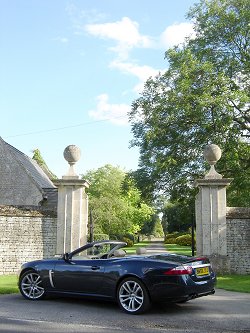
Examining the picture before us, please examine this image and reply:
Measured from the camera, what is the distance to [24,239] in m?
13.9

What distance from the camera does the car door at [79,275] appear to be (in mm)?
7738

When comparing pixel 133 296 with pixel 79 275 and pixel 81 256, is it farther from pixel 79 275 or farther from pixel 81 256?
pixel 81 256

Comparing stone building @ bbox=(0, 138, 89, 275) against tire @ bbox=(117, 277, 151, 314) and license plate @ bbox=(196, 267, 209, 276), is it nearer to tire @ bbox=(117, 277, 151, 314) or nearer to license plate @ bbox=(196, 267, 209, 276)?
tire @ bbox=(117, 277, 151, 314)

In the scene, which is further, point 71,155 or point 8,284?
point 71,155

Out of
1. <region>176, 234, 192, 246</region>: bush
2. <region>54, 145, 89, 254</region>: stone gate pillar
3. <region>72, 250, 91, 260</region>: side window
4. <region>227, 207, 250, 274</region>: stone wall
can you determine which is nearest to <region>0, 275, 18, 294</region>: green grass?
<region>54, 145, 89, 254</region>: stone gate pillar

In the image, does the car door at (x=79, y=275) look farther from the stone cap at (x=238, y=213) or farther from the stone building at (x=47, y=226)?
the stone cap at (x=238, y=213)

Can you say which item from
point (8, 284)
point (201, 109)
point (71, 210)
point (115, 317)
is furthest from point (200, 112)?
point (115, 317)

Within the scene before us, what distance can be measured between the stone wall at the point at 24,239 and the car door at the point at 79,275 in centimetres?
579

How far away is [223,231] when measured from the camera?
1346 cm

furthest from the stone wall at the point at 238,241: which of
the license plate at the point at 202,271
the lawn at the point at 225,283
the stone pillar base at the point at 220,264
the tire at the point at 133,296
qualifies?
the tire at the point at 133,296

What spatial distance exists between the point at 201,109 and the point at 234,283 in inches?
375

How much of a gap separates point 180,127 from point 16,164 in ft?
30.7

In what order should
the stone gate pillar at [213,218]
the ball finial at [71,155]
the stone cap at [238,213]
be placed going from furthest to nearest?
1. the ball finial at [71,155]
2. the stone cap at [238,213]
3. the stone gate pillar at [213,218]

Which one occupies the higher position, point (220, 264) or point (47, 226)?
point (47, 226)
